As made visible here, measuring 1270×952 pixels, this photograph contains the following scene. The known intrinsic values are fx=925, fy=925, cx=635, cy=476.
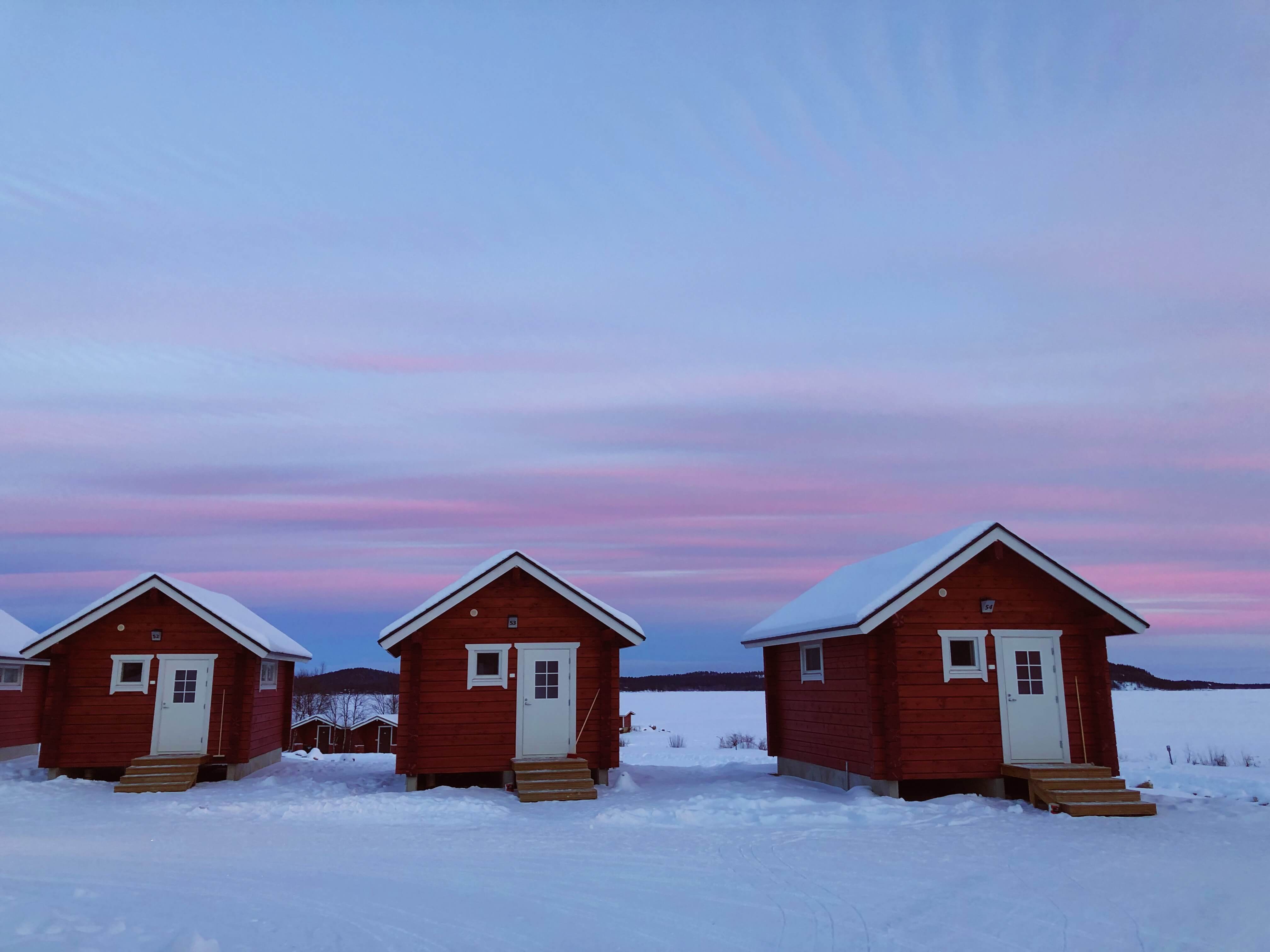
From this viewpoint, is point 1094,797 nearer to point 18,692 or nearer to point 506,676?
point 506,676

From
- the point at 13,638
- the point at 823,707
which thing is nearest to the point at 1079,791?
the point at 823,707

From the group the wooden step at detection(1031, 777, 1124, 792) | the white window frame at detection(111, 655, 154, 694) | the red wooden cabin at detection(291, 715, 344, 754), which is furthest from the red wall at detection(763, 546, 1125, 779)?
the red wooden cabin at detection(291, 715, 344, 754)

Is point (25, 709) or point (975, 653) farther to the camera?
point (25, 709)

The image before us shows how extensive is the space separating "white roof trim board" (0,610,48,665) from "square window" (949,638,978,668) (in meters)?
23.4

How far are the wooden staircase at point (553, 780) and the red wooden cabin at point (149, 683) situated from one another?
7129 mm

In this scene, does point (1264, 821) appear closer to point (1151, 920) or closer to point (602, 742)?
point (1151, 920)

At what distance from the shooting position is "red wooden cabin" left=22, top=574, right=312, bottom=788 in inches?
810

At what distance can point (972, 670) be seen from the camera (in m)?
17.8

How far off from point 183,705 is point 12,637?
10.7 m

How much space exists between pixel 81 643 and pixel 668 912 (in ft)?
56.9

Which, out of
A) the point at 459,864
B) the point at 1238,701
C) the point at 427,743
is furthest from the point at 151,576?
the point at 1238,701

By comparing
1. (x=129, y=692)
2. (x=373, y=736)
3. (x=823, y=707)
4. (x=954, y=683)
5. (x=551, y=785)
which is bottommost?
(x=373, y=736)

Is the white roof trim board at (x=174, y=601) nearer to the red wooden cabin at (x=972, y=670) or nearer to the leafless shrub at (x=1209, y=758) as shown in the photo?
the red wooden cabin at (x=972, y=670)

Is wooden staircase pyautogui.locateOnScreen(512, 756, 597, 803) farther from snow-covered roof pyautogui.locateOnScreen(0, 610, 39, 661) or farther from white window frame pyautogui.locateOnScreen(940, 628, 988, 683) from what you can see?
snow-covered roof pyautogui.locateOnScreen(0, 610, 39, 661)
